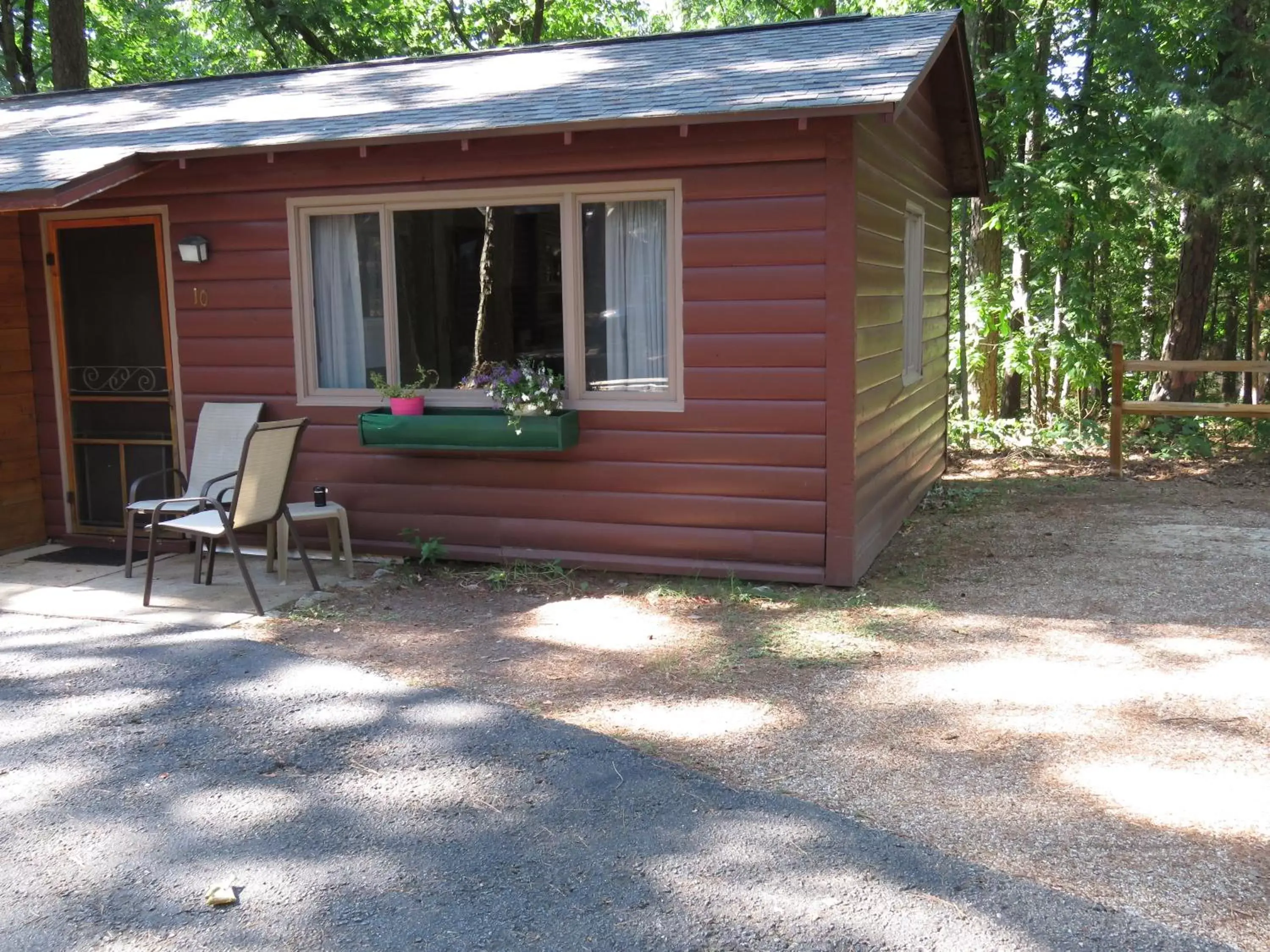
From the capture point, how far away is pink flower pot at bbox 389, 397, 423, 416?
640 cm

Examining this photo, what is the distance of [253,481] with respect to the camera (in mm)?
5719

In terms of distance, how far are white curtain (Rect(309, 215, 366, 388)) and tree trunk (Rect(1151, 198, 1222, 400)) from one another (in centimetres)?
855

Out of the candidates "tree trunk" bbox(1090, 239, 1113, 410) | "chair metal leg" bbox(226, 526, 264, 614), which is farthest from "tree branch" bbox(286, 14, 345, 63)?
"chair metal leg" bbox(226, 526, 264, 614)

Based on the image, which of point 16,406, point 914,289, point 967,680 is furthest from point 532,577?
point 16,406

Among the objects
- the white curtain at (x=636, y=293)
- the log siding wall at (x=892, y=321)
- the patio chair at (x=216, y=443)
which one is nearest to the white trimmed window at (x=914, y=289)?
the log siding wall at (x=892, y=321)

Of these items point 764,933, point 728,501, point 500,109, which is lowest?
point 764,933

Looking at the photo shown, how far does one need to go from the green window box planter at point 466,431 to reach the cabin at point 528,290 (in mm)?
30

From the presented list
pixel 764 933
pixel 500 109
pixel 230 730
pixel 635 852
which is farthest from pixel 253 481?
pixel 764 933

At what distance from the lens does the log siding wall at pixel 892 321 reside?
236 inches

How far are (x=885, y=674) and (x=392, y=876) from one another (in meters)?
2.31

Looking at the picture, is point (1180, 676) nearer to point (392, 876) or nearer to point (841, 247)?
point (841, 247)

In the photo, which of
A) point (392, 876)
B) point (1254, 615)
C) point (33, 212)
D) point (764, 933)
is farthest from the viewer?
point (33, 212)

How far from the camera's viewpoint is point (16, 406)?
727 cm

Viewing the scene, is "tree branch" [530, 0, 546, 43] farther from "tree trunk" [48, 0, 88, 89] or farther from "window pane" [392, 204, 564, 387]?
"window pane" [392, 204, 564, 387]
